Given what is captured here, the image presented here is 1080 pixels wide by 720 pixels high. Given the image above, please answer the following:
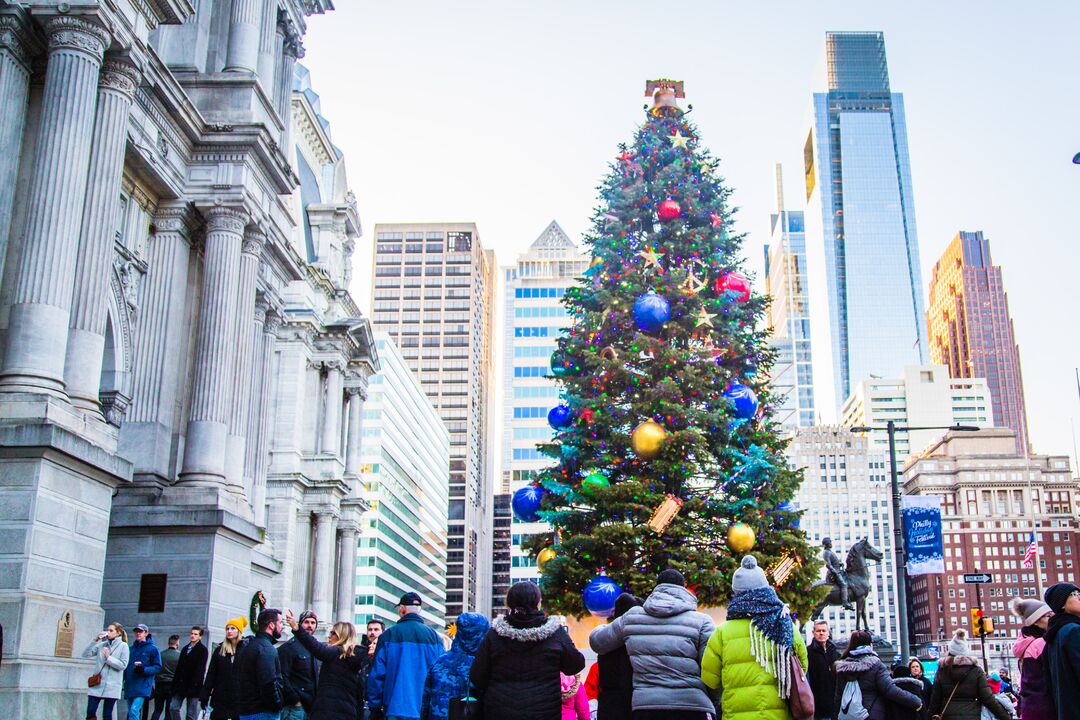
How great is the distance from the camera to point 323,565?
49.8m

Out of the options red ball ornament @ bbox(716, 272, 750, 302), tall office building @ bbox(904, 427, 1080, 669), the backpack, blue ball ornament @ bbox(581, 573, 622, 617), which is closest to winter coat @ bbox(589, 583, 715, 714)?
the backpack

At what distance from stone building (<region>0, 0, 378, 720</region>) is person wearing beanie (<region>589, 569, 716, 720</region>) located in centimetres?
1010

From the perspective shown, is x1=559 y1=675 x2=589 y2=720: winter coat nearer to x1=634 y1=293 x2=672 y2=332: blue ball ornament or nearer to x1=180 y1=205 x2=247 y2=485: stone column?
x1=634 y1=293 x2=672 y2=332: blue ball ornament

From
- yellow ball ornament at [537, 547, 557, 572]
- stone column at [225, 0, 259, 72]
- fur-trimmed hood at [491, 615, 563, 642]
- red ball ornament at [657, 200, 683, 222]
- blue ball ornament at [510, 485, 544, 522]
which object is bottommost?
fur-trimmed hood at [491, 615, 563, 642]

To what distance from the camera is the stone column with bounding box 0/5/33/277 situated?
57.4ft

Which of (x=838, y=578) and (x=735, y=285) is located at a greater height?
(x=735, y=285)

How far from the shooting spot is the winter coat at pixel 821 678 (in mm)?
13078

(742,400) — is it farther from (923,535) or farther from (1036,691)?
(1036,691)

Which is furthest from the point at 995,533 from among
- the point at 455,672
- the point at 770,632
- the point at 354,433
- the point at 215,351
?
the point at 770,632

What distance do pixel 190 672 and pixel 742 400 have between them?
13014 mm

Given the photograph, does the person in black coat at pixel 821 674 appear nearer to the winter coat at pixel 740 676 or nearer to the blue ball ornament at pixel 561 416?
the winter coat at pixel 740 676

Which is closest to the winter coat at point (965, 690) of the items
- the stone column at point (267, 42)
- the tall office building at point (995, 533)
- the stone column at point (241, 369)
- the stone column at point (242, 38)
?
the stone column at point (241, 369)

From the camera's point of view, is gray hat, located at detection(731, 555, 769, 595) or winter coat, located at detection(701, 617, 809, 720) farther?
gray hat, located at detection(731, 555, 769, 595)

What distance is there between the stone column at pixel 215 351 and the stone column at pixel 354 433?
30.6 metres
